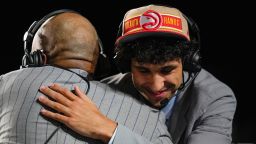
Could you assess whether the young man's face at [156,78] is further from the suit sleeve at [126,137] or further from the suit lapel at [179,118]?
the suit sleeve at [126,137]

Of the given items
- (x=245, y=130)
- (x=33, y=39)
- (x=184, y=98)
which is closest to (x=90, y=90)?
(x=33, y=39)

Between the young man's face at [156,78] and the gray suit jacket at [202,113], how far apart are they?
0.15m

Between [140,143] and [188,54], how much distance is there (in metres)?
0.53

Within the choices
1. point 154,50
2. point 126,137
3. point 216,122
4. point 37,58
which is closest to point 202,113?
point 216,122

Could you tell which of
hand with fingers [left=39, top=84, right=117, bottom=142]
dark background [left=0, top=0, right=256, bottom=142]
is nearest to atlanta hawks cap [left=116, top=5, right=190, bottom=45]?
hand with fingers [left=39, top=84, right=117, bottom=142]

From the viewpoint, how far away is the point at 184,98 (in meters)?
1.78

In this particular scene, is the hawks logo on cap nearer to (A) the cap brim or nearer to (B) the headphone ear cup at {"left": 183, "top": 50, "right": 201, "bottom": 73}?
(A) the cap brim

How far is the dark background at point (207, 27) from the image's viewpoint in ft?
9.43

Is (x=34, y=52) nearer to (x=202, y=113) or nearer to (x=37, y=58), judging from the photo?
(x=37, y=58)

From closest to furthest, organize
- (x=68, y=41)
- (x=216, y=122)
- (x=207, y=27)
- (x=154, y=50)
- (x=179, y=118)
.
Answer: (x=68, y=41)
(x=154, y=50)
(x=216, y=122)
(x=179, y=118)
(x=207, y=27)

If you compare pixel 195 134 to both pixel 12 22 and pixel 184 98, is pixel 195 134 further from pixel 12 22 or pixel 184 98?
pixel 12 22

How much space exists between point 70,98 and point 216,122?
0.62 metres

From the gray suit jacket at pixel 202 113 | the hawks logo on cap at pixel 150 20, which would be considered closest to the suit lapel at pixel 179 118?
the gray suit jacket at pixel 202 113

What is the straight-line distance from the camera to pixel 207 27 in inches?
114
